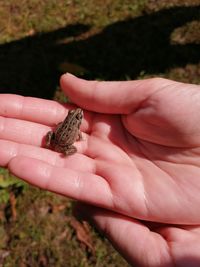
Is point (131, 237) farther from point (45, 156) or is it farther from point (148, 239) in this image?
point (45, 156)

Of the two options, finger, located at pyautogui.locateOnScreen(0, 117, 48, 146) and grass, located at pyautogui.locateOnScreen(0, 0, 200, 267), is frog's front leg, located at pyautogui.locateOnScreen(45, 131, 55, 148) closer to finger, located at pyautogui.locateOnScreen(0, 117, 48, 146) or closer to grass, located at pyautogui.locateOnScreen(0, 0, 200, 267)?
finger, located at pyautogui.locateOnScreen(0, 117, 48, 146)

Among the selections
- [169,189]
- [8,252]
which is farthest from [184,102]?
[8,252]

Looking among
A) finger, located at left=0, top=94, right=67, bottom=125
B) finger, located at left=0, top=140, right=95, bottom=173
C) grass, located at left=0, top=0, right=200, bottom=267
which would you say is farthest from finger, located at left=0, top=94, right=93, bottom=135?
grass, located at left=0, top=0, right=200, bottom=267

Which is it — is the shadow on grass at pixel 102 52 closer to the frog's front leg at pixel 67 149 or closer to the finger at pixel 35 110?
the finger at pixel 35 110

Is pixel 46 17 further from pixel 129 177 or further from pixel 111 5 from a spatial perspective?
pixel 129 177

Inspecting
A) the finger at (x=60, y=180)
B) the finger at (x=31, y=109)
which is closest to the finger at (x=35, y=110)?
the finger at (x=31, y=109)

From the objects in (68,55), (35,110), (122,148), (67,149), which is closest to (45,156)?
(67,149)
